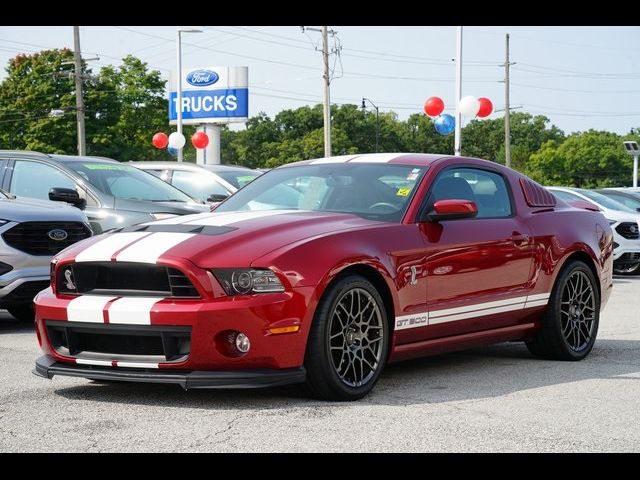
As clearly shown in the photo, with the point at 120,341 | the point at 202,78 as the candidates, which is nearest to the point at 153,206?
the point at 120,341

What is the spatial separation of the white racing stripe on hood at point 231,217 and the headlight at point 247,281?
62 centimetres

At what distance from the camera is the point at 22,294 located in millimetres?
9625

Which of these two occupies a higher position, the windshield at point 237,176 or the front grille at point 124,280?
the windshield at point 237,176

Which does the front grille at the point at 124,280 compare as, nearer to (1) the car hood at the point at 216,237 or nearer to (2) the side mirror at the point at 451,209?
(1) the car hood at the point at 216,237

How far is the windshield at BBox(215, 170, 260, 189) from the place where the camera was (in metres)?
15.2

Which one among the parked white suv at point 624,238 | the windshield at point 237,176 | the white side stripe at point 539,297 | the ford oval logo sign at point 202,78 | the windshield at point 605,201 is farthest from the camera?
the ford oval logo sign at point 202,78

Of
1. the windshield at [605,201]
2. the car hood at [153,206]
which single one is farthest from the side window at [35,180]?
the windshield at [605,201]

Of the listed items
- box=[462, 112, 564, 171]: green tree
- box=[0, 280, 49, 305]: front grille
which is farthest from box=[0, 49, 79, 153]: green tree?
box=[0, 280, 49, 305]: front grille

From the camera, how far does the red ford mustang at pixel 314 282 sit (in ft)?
19.5

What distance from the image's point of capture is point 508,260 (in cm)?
755

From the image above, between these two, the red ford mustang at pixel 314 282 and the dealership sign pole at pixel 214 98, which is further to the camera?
the dealership sign pole at pixel 214 98

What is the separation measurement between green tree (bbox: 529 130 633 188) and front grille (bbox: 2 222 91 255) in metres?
113

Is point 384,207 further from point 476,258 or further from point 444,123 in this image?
point 444,123

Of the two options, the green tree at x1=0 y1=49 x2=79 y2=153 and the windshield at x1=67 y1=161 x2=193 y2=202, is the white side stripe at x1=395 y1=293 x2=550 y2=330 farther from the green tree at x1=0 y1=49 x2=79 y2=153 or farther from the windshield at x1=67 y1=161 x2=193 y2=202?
the green tree at x1=0 y1=49 x2=79 y2=153
